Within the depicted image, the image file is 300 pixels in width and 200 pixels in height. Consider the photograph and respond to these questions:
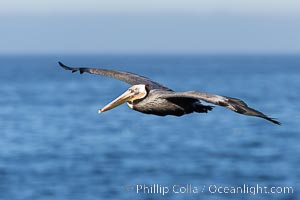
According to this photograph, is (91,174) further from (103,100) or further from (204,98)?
(103,100)

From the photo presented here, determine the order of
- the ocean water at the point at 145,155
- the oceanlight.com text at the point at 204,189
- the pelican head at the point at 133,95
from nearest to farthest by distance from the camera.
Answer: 1. the pelican head at the point at 133,95
2. the oceanlight.com text at the point at 204,189
3. the ocean water at the point at 145,155

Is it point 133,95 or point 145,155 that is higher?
point 145,155

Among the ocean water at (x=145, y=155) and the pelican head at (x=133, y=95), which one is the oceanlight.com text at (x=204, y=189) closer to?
the ocean water at (x=145, y=155)

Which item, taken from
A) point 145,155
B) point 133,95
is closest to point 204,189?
point 145,155

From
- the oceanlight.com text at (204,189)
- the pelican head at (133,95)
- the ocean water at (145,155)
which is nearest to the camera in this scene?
the pelican head at (133,95)

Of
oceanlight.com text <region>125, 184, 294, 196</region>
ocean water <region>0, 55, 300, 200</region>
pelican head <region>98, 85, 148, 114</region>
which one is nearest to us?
pelican head <region>98, 85, 148, 114</region>

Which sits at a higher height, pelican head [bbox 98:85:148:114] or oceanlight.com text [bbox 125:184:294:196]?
pelican head [bbox 98:85:148:114]

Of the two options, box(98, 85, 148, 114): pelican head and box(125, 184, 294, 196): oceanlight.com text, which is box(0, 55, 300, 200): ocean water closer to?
box(125, 184, 294, 196): oceanlight.com text

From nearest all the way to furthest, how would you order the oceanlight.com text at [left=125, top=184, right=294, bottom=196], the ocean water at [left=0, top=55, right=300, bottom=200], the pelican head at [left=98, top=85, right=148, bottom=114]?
the pelican head at [left=98, top=85, right=148, bottom=114]
the oceanlight.com text at [left=125, top=184, right=294, bottom=196]
the ocean water at [left=0, top=55, right=300, bottom=200]

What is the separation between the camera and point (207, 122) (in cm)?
6688

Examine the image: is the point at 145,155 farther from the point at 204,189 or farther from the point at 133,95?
the point at 133,95

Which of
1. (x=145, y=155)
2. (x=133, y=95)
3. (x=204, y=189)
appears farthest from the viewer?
(x=145, y=155)

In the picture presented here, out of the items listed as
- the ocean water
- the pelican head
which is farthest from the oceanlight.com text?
the pelican head

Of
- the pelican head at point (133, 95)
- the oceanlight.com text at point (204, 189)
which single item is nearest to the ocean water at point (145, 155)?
the oceanlight.com text at point (204, 189)
